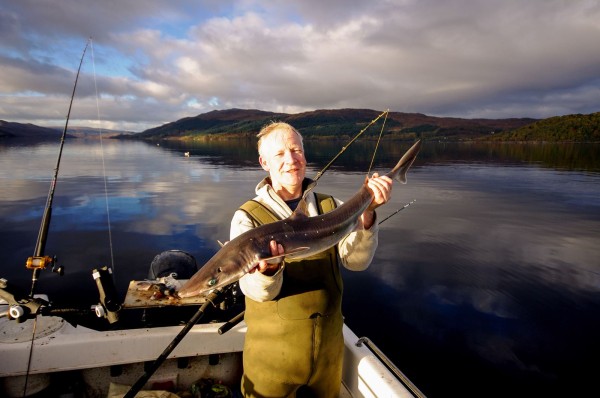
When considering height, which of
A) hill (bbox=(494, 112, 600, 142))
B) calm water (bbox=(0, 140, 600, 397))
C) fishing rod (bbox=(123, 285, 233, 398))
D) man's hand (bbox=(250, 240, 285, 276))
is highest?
hill (bbox=(494, 112, 600, 142))

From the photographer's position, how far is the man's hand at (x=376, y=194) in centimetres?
415

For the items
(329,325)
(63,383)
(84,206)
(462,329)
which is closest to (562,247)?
(462,329)

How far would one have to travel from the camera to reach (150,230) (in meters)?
17.7

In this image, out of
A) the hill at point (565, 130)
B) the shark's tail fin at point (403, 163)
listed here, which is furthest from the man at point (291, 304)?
the hill at point (565, 130)

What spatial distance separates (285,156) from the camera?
12.9ft

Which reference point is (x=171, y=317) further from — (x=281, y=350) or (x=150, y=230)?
(x=150, y=230)

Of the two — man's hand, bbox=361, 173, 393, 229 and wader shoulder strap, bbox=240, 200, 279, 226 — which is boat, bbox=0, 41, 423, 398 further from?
man's hand, bbox=361, 173, 393, 229

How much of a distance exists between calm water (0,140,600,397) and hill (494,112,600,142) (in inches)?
6462

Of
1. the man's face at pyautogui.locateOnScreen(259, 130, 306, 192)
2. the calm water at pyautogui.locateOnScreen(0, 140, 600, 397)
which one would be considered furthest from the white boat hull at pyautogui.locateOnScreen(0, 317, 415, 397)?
the calm water at pyautogui.locateOnScreen(0, 140, 600, 397)

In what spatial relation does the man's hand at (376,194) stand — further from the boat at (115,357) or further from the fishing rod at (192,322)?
the fishing rod at (192,322)

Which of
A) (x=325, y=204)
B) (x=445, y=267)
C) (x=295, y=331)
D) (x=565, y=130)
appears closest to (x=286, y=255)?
(x=295, y=331)

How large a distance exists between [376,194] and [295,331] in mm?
1834

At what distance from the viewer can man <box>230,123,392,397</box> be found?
378cm

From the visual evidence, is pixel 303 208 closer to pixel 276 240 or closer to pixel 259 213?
pixel 259 213
